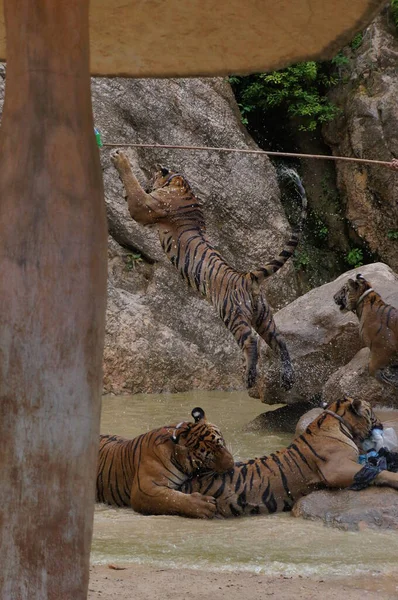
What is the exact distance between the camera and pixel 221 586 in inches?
116

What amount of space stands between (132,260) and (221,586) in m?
8.64

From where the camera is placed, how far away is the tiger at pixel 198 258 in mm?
6992

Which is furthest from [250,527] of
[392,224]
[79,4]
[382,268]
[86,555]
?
[392,224]

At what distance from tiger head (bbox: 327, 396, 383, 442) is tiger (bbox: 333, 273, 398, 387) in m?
1.94

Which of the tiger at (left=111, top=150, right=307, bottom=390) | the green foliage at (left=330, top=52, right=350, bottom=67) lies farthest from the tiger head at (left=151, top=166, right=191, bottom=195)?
the green foliage at (left=330, top=52, right=350, bottom=67)

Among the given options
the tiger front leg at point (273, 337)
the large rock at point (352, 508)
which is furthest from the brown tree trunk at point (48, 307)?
the tiger front leg at point (273, 337)

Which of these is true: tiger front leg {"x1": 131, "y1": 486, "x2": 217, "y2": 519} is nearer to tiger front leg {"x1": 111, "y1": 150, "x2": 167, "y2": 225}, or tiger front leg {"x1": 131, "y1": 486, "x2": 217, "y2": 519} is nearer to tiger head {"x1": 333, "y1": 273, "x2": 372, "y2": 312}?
tiger front leg {"x1": 111, "y1": 150, "x2": 167, "y2": 225}

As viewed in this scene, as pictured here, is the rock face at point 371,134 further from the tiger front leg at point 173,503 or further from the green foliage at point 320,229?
the tiger front leg at point 173,503

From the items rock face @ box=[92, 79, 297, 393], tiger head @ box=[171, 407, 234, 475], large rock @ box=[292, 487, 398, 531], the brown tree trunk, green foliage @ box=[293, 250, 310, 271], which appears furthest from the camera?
green foliage @ box=[293, 250, 310, 271]

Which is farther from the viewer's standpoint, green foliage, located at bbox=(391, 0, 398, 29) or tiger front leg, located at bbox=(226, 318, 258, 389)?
green foliage, located at bbox=(391, 0, 398, 29)

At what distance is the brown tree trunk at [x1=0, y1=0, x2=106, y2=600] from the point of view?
177 centimetres

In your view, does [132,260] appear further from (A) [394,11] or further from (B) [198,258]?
(A) [394,11]

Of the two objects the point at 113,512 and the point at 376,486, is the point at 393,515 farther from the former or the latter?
the point at 113,512

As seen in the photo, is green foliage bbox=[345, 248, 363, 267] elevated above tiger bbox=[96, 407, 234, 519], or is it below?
above
